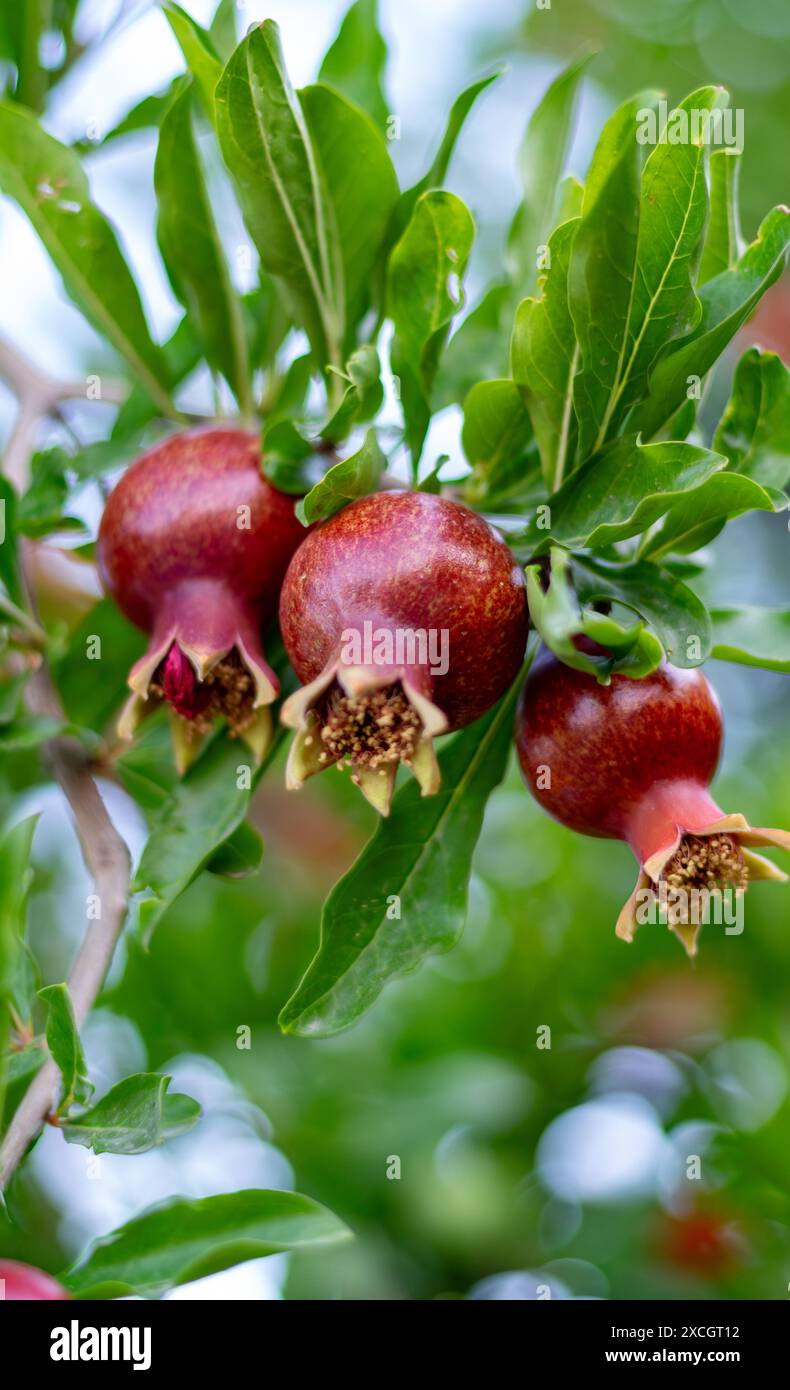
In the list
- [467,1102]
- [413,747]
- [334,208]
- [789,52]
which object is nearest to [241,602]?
[413,747]

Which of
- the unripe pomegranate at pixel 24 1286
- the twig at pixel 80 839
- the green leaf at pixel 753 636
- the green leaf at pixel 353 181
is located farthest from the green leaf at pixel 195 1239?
the green leaf at pixel 353 181

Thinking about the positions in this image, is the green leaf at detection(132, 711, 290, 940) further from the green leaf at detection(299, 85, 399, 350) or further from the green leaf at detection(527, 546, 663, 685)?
the green leaf at detection(299, 85, 399, 350)

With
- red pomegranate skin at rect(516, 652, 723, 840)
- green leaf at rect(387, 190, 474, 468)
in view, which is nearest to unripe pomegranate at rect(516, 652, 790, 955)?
red pomegranate skin at rect(516, 652, 723, 840)

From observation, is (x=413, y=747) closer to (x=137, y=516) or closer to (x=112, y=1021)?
(x=137, y=516)

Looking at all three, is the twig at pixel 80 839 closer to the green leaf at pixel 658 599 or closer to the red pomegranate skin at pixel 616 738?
the red pomegranate skin at pixel 616 738

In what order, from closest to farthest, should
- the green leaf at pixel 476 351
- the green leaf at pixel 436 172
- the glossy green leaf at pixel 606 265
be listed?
1. the glossy green leaf at pixel 606 265
2. the green leaf at pixel 436 172
3. the green leaf at pixel 476 351
